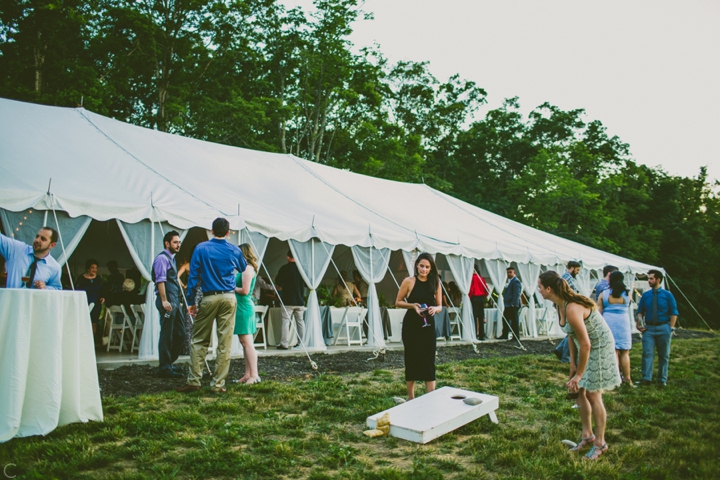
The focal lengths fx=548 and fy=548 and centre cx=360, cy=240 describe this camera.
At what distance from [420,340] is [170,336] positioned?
9.60 feet

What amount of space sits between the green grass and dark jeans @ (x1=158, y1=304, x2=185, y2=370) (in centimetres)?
110

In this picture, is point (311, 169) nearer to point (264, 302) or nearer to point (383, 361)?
point (264, 302)

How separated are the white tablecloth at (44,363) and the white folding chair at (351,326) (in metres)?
6.20

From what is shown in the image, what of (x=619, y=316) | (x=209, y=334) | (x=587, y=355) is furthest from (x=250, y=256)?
(x=619, y=316)

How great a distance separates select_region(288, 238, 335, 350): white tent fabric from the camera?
29.3ft

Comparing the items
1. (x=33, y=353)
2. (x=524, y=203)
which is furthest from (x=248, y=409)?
(x=524, y=203)

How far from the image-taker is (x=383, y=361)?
8.22m

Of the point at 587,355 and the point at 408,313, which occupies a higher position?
the point at 408,313

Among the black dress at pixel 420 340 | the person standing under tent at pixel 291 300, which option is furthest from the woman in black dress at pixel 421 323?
the person standing under tent at pixel 291 300

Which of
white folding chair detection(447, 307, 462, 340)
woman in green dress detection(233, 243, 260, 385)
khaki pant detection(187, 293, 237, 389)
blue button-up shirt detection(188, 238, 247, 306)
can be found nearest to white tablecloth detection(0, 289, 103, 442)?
khaki pant detection(187, 293, 237, 389)

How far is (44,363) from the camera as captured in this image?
11.4 feet

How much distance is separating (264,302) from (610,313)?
5.90 m

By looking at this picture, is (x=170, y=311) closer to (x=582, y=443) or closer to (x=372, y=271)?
(x=582, y=443)

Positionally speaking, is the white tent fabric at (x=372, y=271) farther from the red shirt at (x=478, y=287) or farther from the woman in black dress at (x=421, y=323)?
the woman in black dress at (x=421, y=323)
